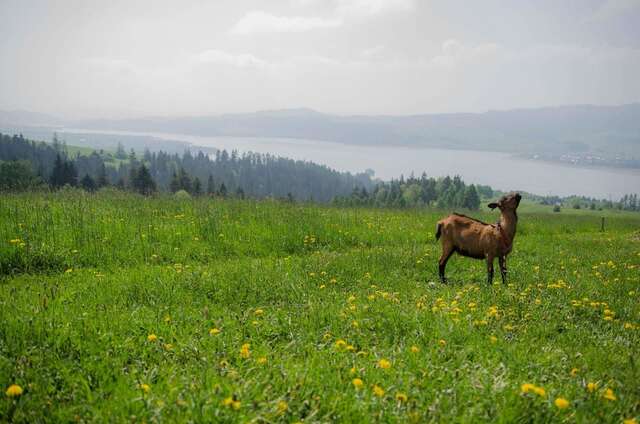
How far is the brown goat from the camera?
8.05m

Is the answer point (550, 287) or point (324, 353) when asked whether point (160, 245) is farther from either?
point (550, 287)

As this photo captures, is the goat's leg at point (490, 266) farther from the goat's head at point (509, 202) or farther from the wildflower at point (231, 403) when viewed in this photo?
the wildflower at point (231, 403)

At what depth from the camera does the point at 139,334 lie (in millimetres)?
4965

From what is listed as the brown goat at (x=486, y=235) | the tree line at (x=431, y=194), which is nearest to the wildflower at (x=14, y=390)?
the brown goat at (x=486, y=235)

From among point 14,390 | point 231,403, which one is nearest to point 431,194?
point 231,403

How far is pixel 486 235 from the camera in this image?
27.0 ft

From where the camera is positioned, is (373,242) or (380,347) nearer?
(380,347)

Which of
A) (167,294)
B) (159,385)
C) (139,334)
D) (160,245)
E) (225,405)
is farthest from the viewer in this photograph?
(160,245)

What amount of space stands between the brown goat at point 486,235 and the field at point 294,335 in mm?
633

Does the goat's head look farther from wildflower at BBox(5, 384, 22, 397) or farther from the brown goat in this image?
wildflower at BBox(5, 384, 22, 397)

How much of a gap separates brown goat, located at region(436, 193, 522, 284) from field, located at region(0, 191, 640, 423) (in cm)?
63

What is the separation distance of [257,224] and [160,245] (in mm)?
3402

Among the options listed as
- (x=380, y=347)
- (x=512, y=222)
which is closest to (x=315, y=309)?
(x=380, y=347)

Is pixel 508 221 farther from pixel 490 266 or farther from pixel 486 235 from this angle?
pixel 490 266
